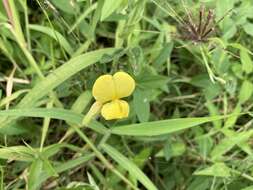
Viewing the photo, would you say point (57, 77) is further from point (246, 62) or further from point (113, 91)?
point (246, 62)

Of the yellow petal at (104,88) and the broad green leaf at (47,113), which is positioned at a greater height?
the yellow petal at (104,88)

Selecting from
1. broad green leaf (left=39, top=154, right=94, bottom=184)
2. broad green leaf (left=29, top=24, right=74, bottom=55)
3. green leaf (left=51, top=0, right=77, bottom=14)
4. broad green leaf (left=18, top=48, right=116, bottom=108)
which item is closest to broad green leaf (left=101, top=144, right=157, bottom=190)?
broad green leaf (left=39, top=154, right=94, bottom=184)

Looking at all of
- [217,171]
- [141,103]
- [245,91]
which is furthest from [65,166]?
[245,91]

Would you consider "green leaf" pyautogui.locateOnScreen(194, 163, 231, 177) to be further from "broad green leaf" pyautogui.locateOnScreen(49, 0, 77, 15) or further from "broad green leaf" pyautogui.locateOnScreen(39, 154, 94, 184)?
"broad green leaf" pyautogui.locateOnScreen(49, 0, 77, 15)

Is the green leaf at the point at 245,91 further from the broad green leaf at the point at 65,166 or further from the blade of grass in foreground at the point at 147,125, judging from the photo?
the broad green leaf at the point at 65,166

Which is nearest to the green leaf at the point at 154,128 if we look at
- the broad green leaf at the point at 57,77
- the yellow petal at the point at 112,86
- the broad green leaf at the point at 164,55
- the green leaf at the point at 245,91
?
the yellow petal at the point at 112,86

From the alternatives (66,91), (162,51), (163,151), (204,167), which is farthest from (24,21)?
(204,167)

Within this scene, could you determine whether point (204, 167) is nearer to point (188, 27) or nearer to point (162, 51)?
point (162, 51)
